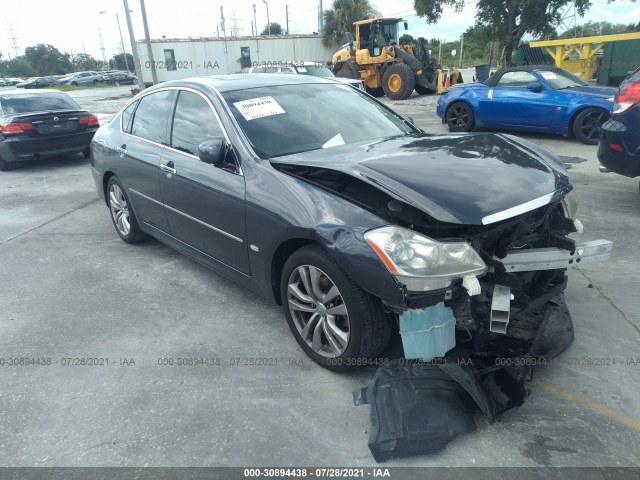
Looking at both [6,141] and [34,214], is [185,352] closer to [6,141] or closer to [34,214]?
[34,214]

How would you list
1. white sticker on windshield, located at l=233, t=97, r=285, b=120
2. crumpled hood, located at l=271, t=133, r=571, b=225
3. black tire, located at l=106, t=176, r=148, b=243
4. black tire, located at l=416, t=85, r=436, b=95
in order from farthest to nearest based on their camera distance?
1. black tire, located at l=416, t=85, r=436, b=95
2. black tire, located at l=106, t=176, r=148, b=243
3. white sticker on windshield, located at l=233, t=97, r=285, b=120
4. crumpled hood, located at l=271, t=133, r=571, b=225

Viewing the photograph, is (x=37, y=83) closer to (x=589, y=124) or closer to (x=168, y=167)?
(x=589, y=124)

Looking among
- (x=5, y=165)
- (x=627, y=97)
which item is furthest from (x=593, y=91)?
(x=5, y=165)

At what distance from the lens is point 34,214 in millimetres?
6555

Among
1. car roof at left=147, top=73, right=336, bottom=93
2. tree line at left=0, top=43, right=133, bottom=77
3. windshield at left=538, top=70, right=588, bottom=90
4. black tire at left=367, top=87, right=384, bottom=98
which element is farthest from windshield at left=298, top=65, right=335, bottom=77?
tree line at left=0, top=43, right=133, bottom=77

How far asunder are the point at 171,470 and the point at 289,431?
59cm

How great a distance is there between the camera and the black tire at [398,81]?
18.2 metres

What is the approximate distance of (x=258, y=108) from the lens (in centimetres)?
354

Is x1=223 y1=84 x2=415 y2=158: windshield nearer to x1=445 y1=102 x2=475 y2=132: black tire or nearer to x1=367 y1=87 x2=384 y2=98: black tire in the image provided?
x1=445 y1=102 x2=475 y2=132: black tire

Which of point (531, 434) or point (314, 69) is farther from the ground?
point (314, 69)

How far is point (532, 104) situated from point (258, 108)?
7.71 m

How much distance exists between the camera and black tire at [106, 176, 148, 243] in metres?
4.86

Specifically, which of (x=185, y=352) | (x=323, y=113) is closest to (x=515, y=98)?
(x=323, y=113)

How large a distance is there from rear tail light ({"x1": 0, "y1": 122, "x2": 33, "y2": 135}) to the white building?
29.8m
